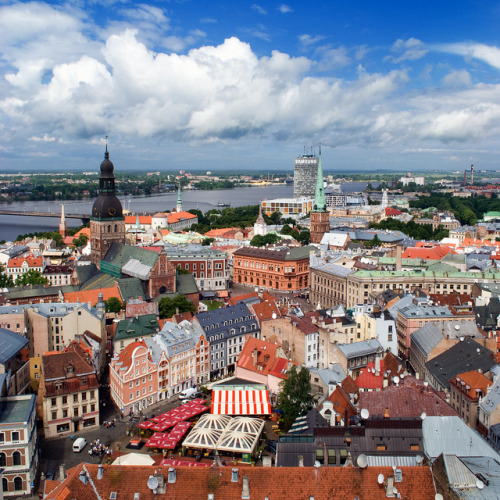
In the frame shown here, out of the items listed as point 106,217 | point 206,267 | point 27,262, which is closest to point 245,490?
point 106,217

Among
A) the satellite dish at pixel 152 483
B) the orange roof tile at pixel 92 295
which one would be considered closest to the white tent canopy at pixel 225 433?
the satellite dish at pixel 152 483

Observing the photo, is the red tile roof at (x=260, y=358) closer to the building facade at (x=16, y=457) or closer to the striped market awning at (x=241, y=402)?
the striped market awning at (x=241, y=402)

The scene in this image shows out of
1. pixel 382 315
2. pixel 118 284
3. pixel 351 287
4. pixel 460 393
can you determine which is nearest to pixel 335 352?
pixel 382 315

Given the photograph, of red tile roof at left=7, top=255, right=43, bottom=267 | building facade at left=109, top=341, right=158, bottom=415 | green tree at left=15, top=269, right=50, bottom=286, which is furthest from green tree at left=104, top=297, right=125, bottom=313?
red tile roof at left=7, top=255, right=43, bottom=267

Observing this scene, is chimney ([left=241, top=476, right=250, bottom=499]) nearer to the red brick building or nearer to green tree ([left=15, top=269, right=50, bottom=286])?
green tree ([left=15, top=269, right=50, bottom=286])

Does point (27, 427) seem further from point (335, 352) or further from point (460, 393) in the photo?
point (460, 393)

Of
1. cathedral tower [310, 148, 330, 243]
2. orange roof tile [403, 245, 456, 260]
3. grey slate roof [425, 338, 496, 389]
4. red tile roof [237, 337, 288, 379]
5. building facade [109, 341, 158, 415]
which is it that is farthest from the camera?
cathedral tower [310, 148, 330, 243]
